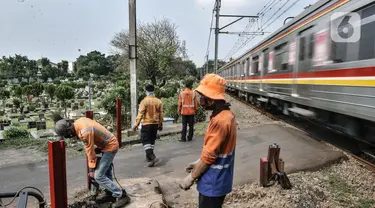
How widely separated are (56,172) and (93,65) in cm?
6220

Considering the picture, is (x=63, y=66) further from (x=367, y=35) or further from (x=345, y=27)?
(x=367, y=35)

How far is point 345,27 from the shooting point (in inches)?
209

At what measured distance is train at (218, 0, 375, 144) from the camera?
15.1ft

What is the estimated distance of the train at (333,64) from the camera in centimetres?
460

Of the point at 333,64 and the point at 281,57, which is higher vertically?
the point at 281,57

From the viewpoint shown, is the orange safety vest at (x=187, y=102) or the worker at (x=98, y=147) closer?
the worker at (x=98, y=147)

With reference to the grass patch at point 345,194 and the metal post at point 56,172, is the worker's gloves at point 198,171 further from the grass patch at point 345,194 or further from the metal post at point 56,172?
the grass patch at point 345,194

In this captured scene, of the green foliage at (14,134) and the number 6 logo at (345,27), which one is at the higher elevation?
the number 6 logo at (345,27)

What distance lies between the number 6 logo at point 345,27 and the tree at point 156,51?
18.7 meters

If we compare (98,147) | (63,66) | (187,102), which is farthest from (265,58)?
(63,66)

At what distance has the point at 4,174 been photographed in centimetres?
623

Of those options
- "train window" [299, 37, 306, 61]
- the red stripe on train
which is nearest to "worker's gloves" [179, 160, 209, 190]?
the red stripe on train

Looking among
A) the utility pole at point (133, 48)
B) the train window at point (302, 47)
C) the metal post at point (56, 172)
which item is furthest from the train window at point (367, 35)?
the utility pole at point (133, 48)

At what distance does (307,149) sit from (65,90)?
19.4m
